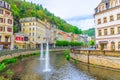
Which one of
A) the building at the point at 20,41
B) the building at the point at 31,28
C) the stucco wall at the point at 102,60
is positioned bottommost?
the stucco wall at the point at 102,60

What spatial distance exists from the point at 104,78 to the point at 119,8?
20.5 meters

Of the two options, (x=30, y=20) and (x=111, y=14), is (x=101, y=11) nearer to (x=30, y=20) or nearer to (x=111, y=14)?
(x=111, y=14)

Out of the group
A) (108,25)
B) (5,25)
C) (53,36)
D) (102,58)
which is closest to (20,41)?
(5,25)

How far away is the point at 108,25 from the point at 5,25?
34655 mm

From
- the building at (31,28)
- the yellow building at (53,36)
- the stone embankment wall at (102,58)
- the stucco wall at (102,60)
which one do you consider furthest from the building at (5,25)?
the yellow building at (53,36)

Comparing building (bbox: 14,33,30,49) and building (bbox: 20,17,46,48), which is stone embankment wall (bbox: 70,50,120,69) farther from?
building (bbox: 20,17,46,48)

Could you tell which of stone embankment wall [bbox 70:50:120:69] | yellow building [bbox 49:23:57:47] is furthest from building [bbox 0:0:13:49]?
yellow building [bbox 49:23:57:47]

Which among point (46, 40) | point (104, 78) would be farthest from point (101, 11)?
point (46, 40)

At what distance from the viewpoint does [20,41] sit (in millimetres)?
92750

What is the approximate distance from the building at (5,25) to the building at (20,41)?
1409 centimetres

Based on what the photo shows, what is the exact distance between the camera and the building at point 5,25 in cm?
6649

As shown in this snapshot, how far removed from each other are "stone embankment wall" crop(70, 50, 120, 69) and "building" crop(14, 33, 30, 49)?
47.5 metres

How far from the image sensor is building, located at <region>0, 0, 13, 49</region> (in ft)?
218

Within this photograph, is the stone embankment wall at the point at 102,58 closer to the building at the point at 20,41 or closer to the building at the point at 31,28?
the building at the point at 20,41
